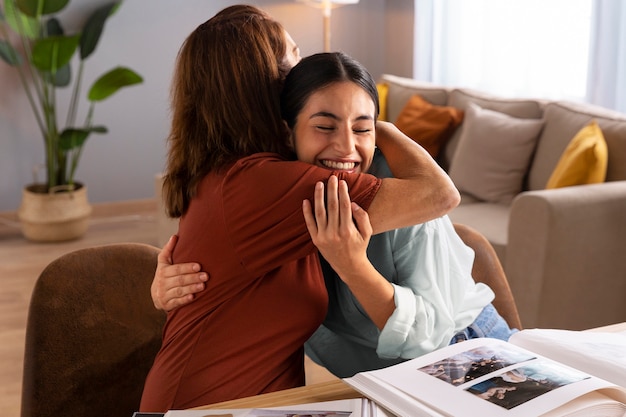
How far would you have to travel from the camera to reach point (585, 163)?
126 inches

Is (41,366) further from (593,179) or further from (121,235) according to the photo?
(121,235)

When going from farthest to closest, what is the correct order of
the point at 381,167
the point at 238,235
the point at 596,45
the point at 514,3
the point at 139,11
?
the point at 139,11, the point at 514,3, the point at 596,45, the point at 381,167, the point at 238,235

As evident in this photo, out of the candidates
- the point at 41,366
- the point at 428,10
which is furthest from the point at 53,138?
the point at 41,366

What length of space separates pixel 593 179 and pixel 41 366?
2321 mm

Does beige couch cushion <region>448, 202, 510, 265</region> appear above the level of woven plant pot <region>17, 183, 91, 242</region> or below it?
above

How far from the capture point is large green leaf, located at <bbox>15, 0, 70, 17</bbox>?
4451mm

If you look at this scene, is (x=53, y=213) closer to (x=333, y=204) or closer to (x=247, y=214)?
(x=247, y=214)

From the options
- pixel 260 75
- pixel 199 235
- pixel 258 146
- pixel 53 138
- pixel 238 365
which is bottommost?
pixel 53 138

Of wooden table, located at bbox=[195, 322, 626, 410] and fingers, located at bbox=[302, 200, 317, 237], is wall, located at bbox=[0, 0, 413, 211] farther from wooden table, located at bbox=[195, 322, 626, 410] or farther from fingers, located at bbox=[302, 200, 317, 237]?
wooden table, located at bbox=[195, 322, 626, 410]

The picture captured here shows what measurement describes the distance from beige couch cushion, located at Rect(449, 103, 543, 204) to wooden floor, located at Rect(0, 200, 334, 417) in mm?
1263

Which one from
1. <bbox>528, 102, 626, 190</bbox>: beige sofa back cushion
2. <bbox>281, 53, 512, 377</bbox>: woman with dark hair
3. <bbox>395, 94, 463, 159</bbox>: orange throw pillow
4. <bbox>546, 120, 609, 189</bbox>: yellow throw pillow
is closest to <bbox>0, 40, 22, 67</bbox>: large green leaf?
<bbox>395, 94, 463, 159</bbox>: orange throw pillow

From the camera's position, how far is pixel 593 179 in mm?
3180

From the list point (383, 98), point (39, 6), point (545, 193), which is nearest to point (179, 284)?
point (545, 193)

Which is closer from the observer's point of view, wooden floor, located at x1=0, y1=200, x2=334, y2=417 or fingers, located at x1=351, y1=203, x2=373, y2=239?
fingers, located at x1=351, y1=203, x2=373, y2=239
